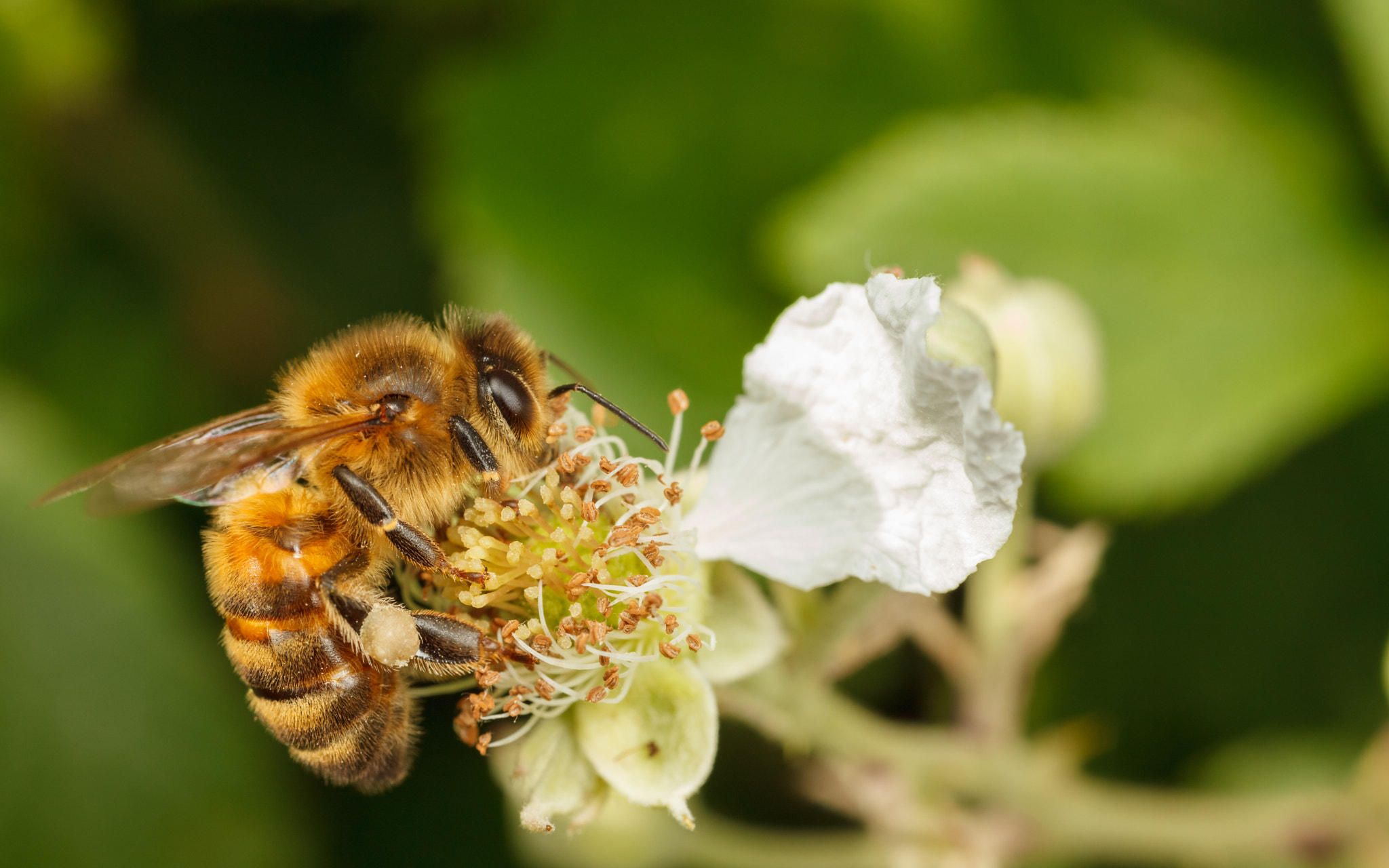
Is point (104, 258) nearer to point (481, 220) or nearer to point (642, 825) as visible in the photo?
point (481, 220)

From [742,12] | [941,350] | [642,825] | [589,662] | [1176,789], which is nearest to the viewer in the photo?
[941,350]

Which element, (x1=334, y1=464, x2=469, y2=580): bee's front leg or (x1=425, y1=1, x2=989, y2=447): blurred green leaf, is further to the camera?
(x1=425, y1=1, x2=989, y2=447): blurred green leaf

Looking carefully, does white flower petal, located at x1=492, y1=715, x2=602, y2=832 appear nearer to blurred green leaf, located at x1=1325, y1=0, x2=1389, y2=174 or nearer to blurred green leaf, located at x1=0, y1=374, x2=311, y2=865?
blurred green leaf, located at x1=0, y1=374, x2=311, y2=865

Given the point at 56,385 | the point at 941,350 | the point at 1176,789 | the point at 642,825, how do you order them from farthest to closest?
the point at 56,385
the point at 1176,789
the point at 642,825
the point at 941,350

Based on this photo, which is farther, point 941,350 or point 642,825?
point 642,825

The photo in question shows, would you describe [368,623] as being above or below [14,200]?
below

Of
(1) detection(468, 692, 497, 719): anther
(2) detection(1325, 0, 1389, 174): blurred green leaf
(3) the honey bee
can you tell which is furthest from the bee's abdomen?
(2) detection(1325, 0, 1389, 174): blurred green leaf

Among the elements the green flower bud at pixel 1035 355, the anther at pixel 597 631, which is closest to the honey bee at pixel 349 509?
the anther at pixel 597 631

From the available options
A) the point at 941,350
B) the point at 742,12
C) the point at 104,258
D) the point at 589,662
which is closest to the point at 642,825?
the point at 589,662
